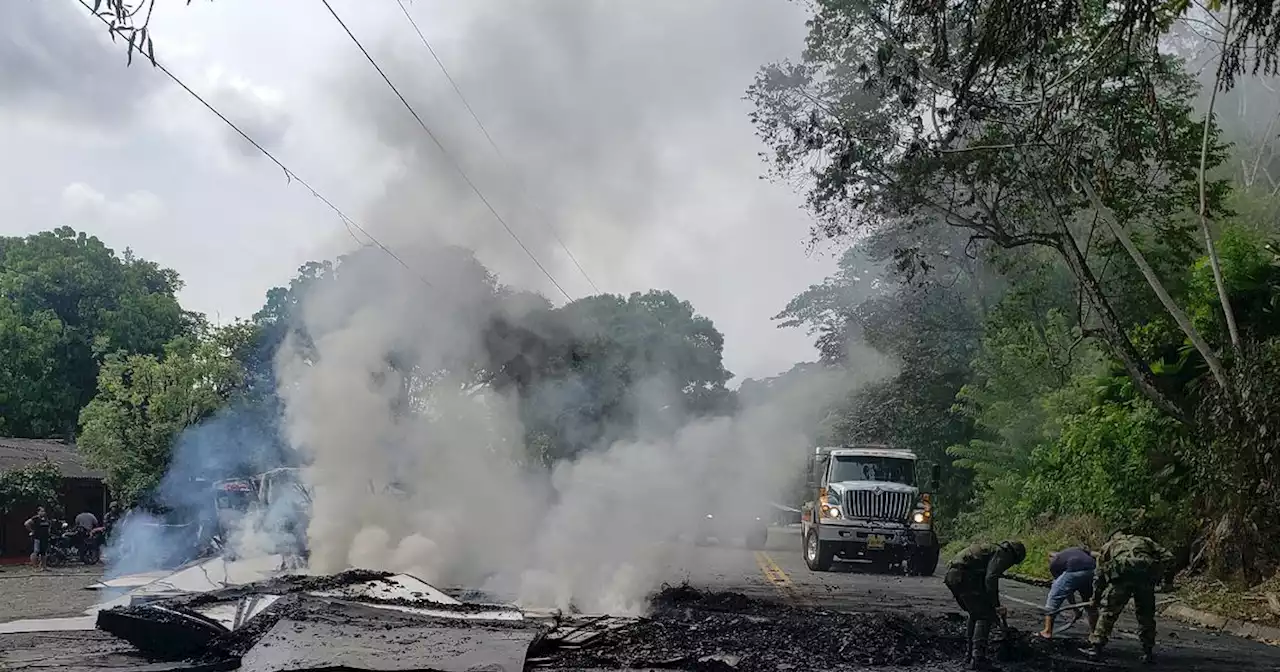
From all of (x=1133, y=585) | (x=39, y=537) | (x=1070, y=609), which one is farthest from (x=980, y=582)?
(x=39, y=537)

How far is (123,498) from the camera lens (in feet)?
92.3

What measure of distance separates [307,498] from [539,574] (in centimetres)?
604

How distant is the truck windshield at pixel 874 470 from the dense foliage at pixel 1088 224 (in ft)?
10.1

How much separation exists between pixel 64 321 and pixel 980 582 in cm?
4102

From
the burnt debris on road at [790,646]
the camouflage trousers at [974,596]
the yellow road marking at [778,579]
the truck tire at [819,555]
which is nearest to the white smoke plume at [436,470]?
the yellow road marking at [778,579]

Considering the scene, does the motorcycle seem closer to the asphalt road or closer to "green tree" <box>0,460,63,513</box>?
"green tree" <box>0,460,63,513</box>

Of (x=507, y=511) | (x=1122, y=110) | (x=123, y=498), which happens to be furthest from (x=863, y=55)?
(x=123, y=498)

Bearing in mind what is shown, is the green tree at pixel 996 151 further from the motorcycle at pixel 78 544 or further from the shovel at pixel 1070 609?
the motorcycle at pixel 78 544

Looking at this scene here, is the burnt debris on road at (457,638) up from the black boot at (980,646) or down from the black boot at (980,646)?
down

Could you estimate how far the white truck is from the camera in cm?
2106

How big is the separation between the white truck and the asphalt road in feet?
1.58

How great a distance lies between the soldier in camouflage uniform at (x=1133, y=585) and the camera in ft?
33.0

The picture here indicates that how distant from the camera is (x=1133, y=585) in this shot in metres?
10.2

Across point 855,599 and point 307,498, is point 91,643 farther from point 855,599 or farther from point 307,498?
point 855,599
